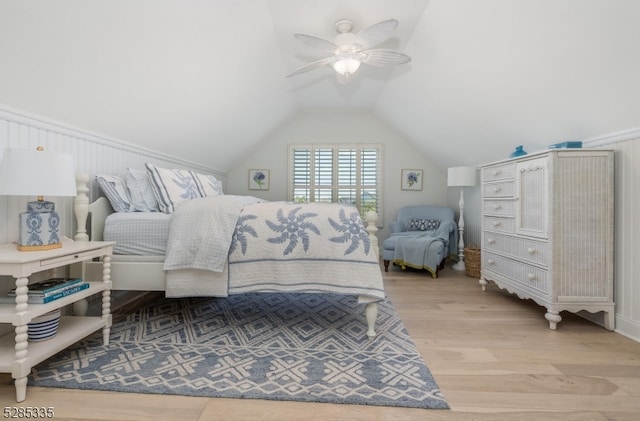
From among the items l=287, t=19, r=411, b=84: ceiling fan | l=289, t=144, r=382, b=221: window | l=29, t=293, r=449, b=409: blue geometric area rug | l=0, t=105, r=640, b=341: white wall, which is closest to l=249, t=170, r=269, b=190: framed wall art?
l=289, t=144, r=382, b=221: window

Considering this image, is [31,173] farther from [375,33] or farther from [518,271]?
[518,271]

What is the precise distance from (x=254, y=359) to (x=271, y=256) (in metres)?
0.60

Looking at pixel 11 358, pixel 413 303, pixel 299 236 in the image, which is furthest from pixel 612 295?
pixel 11 358

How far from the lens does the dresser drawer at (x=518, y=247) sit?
2232mm

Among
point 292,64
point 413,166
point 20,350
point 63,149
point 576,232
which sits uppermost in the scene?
point 292,64

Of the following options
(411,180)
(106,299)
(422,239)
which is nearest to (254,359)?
(106,299)

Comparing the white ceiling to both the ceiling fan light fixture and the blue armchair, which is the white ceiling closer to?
the ceiling fan light fixture

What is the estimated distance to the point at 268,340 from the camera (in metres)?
1.95

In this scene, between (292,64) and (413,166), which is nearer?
(292,64)

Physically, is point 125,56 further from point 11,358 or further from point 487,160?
point 487,160

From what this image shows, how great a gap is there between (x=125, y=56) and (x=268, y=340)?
207cm

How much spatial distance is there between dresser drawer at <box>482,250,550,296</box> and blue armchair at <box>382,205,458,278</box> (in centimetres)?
70

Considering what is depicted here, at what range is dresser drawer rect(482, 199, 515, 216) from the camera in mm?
2621

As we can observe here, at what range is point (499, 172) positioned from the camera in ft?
9.11
